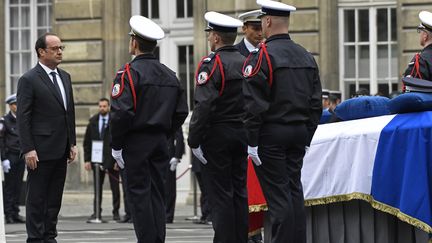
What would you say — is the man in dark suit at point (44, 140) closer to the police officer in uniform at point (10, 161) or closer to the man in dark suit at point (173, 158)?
the man in dark suit at point (173, 158)

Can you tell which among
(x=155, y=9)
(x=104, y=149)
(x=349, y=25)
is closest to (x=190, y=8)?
(x=155, y=9)

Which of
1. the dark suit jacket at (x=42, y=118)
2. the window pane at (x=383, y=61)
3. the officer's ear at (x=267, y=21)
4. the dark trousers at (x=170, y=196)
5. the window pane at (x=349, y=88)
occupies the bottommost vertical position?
the dark trousers at (x=170, y=196)

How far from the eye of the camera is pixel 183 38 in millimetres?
24484


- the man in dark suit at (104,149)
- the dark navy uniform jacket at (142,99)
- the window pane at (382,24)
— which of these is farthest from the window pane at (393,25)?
the dark navy uniform jacket at (142,99)

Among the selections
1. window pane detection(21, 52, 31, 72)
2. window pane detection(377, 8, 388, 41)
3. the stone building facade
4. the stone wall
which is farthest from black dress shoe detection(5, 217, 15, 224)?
window pane detection(377, 8, 388, 41)

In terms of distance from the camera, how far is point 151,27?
11.8m

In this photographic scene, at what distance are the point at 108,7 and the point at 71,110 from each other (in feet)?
39.4

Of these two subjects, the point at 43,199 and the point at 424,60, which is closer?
the point at 43,199

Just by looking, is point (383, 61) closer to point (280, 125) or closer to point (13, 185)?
point (13, 185)

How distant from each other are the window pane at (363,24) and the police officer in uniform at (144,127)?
11649 millimetres

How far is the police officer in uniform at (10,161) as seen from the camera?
20.7 m

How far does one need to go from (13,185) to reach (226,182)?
9850mm

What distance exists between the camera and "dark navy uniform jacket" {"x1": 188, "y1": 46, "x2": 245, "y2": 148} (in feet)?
38.5

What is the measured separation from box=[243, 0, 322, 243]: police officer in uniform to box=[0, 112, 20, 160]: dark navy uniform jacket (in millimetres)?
10181
